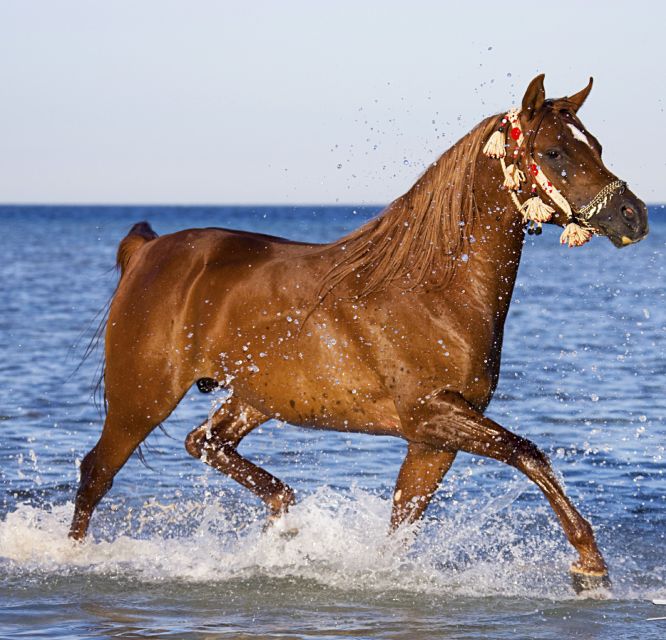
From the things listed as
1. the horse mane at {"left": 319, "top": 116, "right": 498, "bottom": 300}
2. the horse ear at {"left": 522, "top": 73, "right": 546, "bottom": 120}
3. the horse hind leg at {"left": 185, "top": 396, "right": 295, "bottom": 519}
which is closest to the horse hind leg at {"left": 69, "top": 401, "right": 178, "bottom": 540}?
the horse hind leg at {"left": 185, "top": 396, "right": 295, "bottom": 519}

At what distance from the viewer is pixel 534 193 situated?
18.0 ft

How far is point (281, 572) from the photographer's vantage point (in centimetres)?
617

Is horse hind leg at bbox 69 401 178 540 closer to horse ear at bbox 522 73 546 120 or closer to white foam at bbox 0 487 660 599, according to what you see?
white foam at bbox 0 487 660 599

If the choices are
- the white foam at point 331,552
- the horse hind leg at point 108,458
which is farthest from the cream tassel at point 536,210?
the horse hind leg at point 108,458

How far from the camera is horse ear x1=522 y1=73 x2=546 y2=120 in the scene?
5.39m

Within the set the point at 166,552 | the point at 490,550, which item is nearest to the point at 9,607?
the point at 166,552

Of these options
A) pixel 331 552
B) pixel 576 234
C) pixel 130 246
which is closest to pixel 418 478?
pixel 331 552

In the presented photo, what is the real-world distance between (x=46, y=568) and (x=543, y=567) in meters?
2.46

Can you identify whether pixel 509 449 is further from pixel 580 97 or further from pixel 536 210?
pixel 580 97

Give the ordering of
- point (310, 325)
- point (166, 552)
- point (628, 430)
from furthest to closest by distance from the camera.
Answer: point (628, 430) < point (166, 552) < point (310, 325)

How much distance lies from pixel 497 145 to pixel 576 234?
1.71ft

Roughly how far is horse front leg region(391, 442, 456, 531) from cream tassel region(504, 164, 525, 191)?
1.29 m

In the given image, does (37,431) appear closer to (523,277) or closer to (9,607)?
(9,607)

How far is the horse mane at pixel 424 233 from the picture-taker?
5.68 meters
